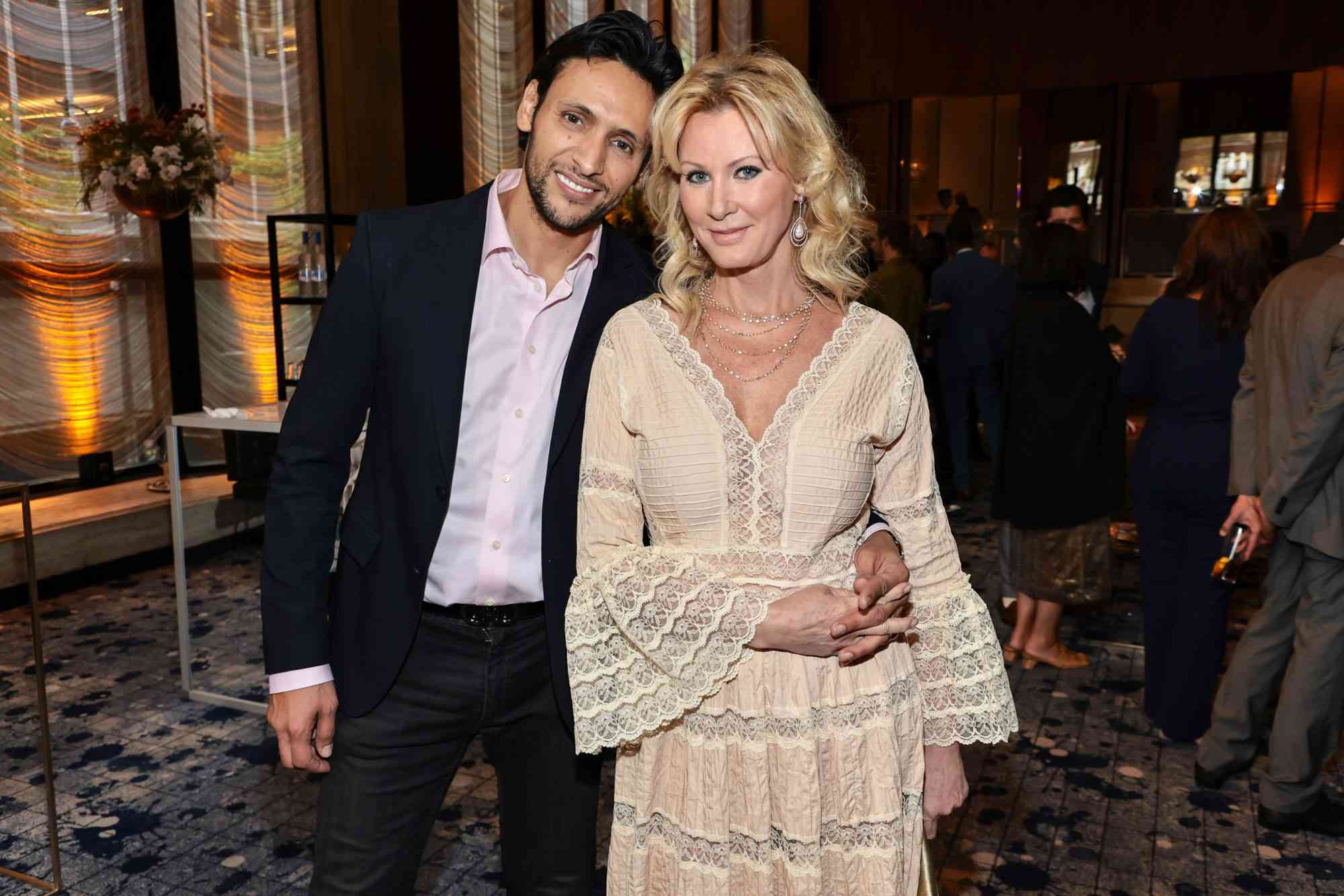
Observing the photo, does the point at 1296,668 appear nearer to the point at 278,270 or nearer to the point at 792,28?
the point at 278,270

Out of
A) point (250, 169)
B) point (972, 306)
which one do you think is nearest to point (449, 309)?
point (250, 169)

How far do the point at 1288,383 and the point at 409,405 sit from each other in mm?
2470

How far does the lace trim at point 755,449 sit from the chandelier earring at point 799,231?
19 cm

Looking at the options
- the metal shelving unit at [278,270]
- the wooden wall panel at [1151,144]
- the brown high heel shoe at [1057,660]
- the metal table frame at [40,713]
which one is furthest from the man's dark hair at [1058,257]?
the wooden wall panel at [1151,144]

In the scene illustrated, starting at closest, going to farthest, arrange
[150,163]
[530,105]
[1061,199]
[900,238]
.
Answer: [530,105] → [1061,199] → [150,163] → [900,238]

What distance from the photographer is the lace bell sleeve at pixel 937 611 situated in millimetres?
1586

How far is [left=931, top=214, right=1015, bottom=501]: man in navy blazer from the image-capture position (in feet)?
24.3

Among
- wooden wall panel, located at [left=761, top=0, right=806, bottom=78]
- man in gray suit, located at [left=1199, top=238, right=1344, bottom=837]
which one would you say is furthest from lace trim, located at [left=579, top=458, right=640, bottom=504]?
wooden wall panel, located at [left=761, top=0, right=806, bottom=78]

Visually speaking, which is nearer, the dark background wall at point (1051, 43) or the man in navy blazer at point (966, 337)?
the man in navy blazer at point (966, 337)

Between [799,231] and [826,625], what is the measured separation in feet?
1.92

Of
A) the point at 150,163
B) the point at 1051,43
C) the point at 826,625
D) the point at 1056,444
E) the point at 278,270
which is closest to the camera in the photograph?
the point at 826,625

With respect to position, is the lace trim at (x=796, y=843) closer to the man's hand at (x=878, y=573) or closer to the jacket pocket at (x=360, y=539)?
the man's hand at (x=878, y=573)

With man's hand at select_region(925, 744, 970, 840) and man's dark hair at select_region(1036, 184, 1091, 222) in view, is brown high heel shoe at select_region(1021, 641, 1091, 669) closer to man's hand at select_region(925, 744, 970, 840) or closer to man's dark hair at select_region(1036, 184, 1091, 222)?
man's dark hair at select_region(1036, 184, 1091, 222)

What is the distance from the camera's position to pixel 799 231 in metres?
1.65
